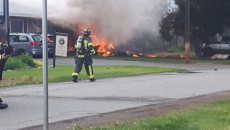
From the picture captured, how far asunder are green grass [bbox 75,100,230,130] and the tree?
1013 inches

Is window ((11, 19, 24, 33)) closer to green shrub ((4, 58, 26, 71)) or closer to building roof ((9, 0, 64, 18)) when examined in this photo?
building roof ((9, 0, 64, 18))

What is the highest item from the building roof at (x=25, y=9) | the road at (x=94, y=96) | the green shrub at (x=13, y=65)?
the building roof at (x=25, y=9)

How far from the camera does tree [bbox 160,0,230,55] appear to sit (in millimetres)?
35625

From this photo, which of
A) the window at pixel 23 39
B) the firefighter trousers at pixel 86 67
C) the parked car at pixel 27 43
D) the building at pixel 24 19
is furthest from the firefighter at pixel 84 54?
the building at pixel 24 19

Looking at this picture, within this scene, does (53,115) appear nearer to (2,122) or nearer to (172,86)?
(2,122)

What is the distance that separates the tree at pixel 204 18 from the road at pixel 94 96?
16.8m

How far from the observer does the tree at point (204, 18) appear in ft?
117

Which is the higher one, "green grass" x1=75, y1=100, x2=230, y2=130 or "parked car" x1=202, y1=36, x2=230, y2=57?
"parked car" x1=202, y1=36, x2=230, y2=57

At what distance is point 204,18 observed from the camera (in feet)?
119

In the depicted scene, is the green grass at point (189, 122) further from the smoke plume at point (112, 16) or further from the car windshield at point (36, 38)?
the smoke plume at point (112, 16)

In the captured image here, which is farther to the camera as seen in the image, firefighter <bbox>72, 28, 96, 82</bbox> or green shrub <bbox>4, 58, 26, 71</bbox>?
green shrub <bbox>4, 58, 26, 71</bbox>

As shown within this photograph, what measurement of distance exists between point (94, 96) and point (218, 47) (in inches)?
1110

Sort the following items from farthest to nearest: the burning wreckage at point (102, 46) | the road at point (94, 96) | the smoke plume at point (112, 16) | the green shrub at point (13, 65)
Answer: the burning wreckage at point (102, 46) → the smoke plume at point (112, 16) → the green shrub at point (13, 65) → the road at point (94, 96)

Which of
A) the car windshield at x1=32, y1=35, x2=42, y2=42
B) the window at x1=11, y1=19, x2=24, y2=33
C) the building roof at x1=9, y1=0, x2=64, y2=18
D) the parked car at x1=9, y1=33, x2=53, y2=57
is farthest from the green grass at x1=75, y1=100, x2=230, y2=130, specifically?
the window at x1=11, y1=19, x2=24, y2=33
